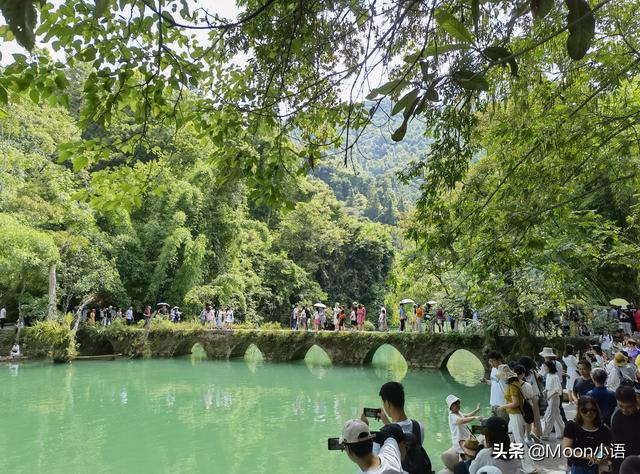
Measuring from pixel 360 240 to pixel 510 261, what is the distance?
2449 centimetres

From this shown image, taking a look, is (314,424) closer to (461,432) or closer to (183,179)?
(461,432)

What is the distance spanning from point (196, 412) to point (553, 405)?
8.14 m

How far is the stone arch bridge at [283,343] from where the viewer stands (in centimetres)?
1681

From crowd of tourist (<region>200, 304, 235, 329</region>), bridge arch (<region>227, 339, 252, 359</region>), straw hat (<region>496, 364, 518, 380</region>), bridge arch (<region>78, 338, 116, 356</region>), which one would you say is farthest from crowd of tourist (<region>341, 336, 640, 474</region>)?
bridge arch (<region>78, 338, 116, 356</region>)

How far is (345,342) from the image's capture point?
18656mm

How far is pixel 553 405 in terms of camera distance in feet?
18.9

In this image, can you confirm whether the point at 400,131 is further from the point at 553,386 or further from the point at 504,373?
the point at 553,386

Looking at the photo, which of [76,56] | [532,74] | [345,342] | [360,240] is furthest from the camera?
[360,240]

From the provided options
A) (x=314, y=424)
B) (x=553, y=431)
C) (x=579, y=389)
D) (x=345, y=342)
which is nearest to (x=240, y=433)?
(x=314, y=424)

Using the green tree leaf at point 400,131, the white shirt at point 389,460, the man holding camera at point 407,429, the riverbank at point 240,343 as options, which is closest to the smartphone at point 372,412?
the man holding camera at point 407,429

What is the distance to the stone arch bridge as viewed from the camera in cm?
1681

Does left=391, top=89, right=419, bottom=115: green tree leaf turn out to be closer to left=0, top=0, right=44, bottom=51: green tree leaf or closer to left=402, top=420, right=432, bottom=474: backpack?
left=0, top=0, right=44, bottom=51: green tree leaf

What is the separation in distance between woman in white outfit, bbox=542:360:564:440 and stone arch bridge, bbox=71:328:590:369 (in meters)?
10.2

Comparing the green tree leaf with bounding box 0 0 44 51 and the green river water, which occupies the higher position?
the green tree leaf with bounding box 0 0 44 51
